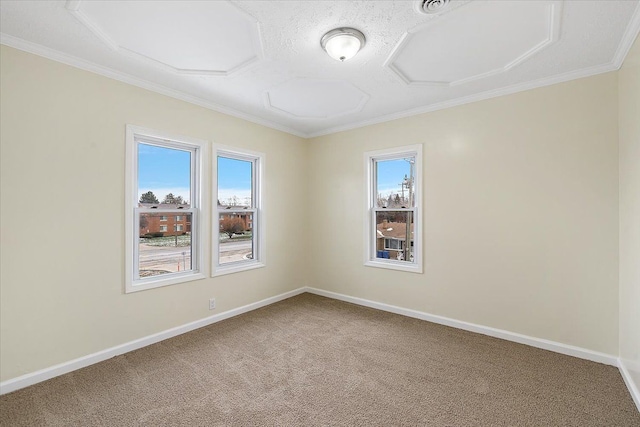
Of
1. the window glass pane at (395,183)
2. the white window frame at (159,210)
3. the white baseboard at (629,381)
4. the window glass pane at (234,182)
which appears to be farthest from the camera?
the window glass pane at (395,183)

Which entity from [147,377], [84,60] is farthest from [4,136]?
[147,377]

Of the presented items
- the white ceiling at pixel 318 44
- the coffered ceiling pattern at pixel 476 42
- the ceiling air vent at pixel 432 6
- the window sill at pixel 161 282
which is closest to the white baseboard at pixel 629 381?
the white ceiling at pixel 318 44

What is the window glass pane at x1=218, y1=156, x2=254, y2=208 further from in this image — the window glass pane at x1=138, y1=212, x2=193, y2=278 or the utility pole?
the utility pole

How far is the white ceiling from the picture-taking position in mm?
1892

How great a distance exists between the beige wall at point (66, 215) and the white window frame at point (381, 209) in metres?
2.38

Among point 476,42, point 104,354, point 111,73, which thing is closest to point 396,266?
point 476,42

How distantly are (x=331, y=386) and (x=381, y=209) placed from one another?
243 centimetres

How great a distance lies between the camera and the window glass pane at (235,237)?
3.78 metres

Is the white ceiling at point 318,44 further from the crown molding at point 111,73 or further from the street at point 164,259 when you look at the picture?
the street at point 164,259

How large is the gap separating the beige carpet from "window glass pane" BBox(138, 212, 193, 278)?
2.52 feet

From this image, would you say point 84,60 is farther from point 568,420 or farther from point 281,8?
point 568,420

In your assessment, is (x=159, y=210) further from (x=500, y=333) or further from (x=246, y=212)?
(x=500, y=333)

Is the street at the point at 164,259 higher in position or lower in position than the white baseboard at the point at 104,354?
higher

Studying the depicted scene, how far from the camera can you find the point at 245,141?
390 cm
